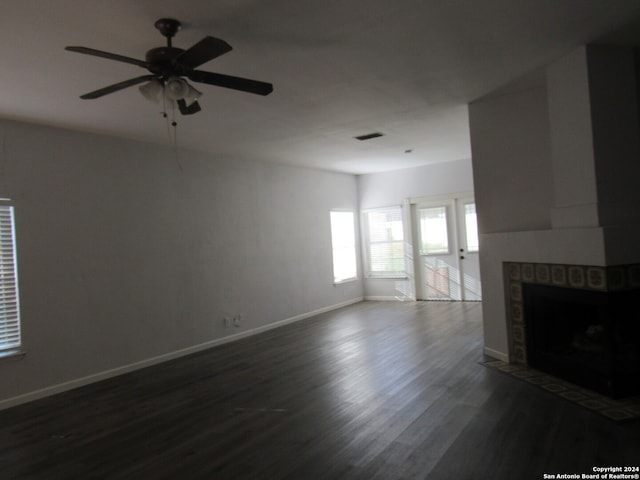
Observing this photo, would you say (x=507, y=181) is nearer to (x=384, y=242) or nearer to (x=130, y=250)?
(x=130, y=250)

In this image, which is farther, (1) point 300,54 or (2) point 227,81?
(1) point 300,54

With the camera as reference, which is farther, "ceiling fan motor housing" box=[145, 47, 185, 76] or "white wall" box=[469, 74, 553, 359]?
"white wall" box=[469, 74, 553, 359]

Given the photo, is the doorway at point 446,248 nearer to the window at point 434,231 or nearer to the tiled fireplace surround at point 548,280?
the window at point 434,231

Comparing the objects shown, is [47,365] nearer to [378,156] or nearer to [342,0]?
[342,0]

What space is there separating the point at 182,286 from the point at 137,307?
634mm

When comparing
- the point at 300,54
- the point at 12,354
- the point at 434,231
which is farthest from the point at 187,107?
the point at 434,231

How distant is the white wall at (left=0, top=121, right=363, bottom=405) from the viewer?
Answer: 13.4 feet

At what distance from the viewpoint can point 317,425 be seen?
10.0 feet

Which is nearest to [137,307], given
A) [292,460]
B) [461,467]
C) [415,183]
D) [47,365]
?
[47,365]

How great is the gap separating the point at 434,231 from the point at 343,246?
70.4 inches

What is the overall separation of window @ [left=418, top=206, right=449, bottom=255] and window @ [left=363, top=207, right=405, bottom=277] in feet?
1.41

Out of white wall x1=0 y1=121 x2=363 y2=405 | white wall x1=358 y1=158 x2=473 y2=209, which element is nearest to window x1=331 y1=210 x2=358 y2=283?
white wall x1=358 y1=158 x2=473 y2=209

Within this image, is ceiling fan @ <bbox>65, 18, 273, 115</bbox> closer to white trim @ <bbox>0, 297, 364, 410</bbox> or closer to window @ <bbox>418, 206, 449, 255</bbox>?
white trim @ <bbox>0, 297, 364, 410</bbox>

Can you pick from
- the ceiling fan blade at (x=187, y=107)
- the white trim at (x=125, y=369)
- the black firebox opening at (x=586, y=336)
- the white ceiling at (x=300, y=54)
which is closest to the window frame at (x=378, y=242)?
the white trim at (x=125, y=369)
